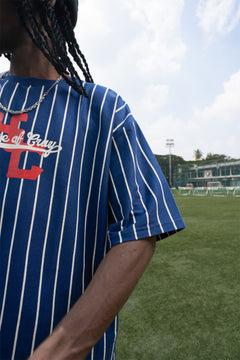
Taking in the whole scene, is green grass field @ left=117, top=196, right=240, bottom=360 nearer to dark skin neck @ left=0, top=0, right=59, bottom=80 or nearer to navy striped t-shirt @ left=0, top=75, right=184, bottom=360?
navy striped t-shirt @ left=0, top=75, right=184, bottom=360

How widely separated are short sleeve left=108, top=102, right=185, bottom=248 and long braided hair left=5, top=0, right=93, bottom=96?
207 millimetres

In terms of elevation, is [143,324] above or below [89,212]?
below

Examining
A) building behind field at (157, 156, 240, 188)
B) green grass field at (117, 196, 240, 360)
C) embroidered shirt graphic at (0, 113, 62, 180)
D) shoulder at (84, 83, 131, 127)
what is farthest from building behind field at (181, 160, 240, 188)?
embroidered shirt graphic at (0, 113, 62, 180)

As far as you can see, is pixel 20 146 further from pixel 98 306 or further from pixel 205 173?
pixel 205 173

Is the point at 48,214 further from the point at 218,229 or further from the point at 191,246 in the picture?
the point at 218,229

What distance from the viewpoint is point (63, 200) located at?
733 mm

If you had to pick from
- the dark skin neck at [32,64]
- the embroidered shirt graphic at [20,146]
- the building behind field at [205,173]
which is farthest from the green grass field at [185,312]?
the building behind field at [205,173]

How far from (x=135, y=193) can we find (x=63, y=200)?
187 millimetres

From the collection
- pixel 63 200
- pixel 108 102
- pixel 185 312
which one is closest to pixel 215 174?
pixel 185 312

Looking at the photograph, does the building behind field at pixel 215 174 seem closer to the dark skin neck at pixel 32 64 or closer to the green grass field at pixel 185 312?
the green grass field at pixel 185 312

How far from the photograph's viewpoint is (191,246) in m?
5.60

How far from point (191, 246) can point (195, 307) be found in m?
2.86

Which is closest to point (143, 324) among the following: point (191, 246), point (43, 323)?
point (43, 323)

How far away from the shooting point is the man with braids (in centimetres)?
65
